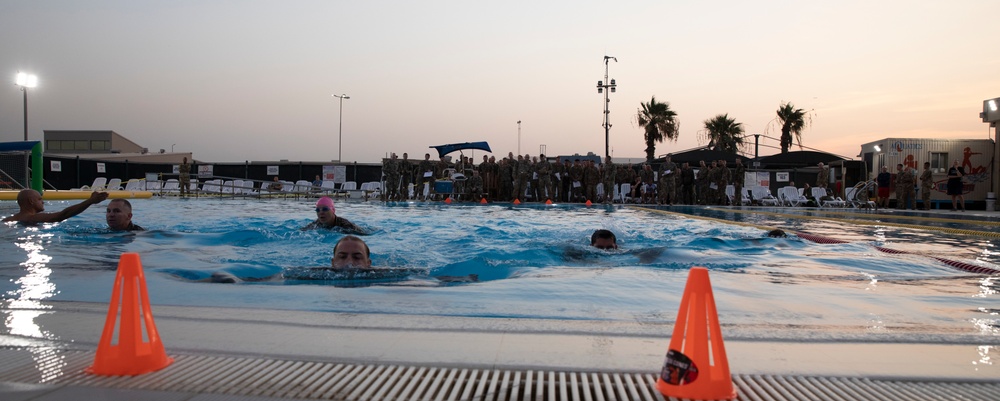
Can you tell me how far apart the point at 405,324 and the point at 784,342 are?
1.67 m

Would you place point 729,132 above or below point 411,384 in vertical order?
above

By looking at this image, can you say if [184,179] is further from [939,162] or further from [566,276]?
[939,162]

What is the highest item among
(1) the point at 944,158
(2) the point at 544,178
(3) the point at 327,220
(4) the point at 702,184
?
(1) the point at 944,158

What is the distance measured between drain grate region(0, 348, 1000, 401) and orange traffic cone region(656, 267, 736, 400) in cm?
7

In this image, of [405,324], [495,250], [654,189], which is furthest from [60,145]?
[405,324]

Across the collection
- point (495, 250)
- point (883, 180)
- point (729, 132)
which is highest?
point (729, 132)

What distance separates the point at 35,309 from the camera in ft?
10.6

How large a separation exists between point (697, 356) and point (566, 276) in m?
3.30

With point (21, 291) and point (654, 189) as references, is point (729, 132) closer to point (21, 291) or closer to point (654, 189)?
point (654, 189)

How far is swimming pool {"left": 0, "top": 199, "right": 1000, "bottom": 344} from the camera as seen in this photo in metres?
3.50

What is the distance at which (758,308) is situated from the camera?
12.4 feet

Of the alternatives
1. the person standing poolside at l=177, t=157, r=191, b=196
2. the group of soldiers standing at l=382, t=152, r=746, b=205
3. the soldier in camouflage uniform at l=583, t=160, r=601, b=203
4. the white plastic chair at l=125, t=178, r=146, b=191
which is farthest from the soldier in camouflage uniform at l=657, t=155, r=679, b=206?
the white plastic chair at l=125, t=178, r=146, b=191

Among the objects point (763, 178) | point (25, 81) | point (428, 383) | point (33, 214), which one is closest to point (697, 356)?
point (428, 383)

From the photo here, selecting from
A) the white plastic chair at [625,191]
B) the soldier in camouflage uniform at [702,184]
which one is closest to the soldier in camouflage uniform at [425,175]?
the white plastic chair at [625,191]
